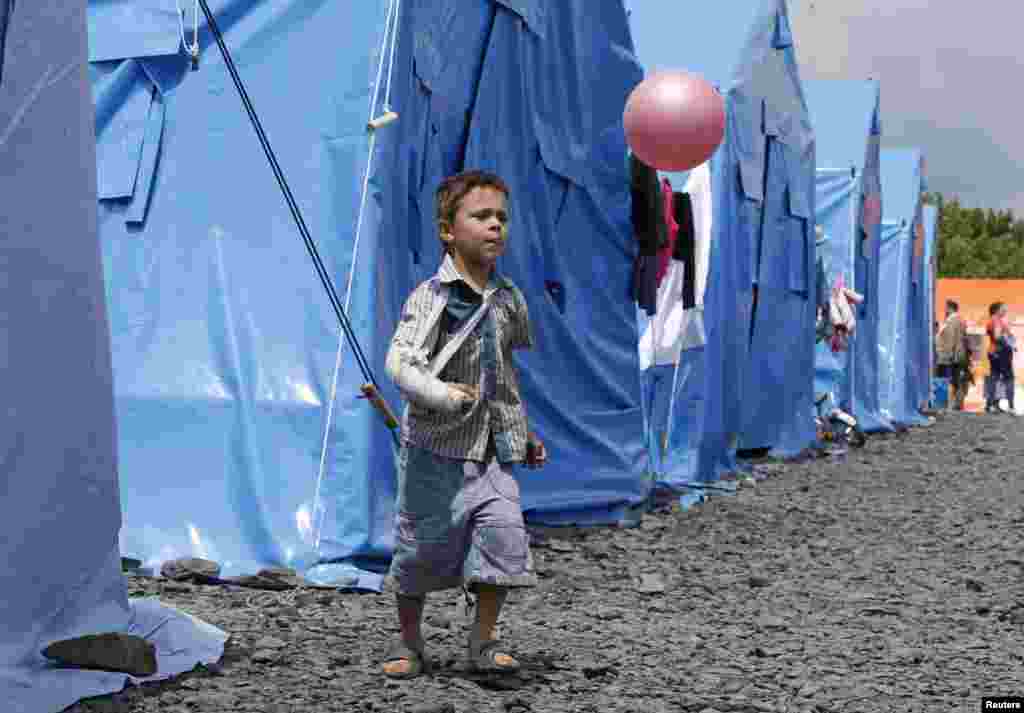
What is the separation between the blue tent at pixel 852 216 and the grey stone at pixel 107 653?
469 inches

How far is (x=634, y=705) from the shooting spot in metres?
3.89

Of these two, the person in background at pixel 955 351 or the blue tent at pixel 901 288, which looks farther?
the person in background at pixel 955 351

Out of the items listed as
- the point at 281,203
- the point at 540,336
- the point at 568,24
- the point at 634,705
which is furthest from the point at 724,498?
the point at 634,705

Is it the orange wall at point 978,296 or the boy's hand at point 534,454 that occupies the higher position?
the boy's hand at point 534,454

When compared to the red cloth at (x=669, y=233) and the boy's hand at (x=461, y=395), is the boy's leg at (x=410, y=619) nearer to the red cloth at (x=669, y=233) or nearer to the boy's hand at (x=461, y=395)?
the boy's hand at (x=461, y=395)

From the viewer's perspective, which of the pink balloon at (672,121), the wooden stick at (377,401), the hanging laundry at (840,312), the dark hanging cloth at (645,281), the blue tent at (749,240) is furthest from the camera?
the hanging laundry at (840,312)

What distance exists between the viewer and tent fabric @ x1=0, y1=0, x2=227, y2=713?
3.61m

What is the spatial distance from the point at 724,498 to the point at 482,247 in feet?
18.4

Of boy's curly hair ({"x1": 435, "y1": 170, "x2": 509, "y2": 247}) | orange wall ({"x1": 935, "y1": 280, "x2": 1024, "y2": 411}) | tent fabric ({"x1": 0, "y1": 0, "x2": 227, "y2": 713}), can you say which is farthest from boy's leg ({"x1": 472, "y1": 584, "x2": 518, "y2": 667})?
orange wall ({"x1": 935, "y1": 280, "x2": 1024, "y2": 411})

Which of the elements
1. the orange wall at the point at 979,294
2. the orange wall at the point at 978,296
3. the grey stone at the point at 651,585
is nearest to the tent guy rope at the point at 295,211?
the grey stone at the point at 651,585

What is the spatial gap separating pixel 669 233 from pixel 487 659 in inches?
195

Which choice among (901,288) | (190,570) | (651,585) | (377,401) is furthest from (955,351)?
(377,401)

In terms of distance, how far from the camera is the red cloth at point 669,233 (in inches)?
338

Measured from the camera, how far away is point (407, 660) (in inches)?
159
